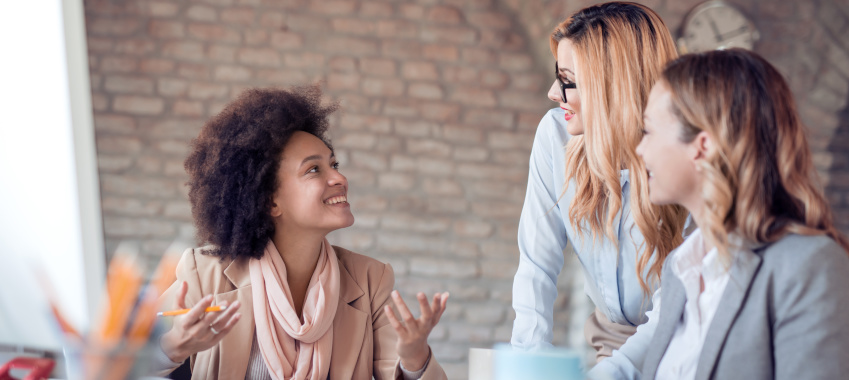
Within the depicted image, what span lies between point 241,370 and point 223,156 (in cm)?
52

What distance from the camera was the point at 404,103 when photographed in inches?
134

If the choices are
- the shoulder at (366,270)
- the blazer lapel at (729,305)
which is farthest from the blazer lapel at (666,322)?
the shoulder at (366,270)

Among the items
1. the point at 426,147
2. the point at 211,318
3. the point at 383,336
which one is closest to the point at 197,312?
the point at 211,318

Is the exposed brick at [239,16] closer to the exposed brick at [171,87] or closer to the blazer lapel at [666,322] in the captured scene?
the exposed brick at [171,87]

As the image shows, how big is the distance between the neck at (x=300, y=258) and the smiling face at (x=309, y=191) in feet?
0.08

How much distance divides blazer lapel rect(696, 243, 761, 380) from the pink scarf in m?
0.83

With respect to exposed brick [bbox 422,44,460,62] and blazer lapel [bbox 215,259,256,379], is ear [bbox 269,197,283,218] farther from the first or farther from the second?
exposed brick [bbox 422,44,460,62]

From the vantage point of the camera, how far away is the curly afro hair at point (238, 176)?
5.34 ft

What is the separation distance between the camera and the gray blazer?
2.97 feet

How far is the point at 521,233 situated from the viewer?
1705mm

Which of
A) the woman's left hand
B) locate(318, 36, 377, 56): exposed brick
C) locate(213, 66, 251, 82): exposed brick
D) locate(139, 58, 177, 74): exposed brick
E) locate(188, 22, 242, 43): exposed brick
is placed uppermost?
locate(188, 22, 242, 43): exposed brick

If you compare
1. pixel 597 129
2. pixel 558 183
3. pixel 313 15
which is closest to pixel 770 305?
pixel 597 129

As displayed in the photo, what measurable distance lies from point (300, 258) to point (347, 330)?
222 mm

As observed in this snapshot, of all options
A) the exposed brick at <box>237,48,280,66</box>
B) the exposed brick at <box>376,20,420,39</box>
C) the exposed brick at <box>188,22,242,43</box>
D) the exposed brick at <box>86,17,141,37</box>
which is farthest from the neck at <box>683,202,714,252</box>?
the exposed brick at <box>86,17,141,37</box>
